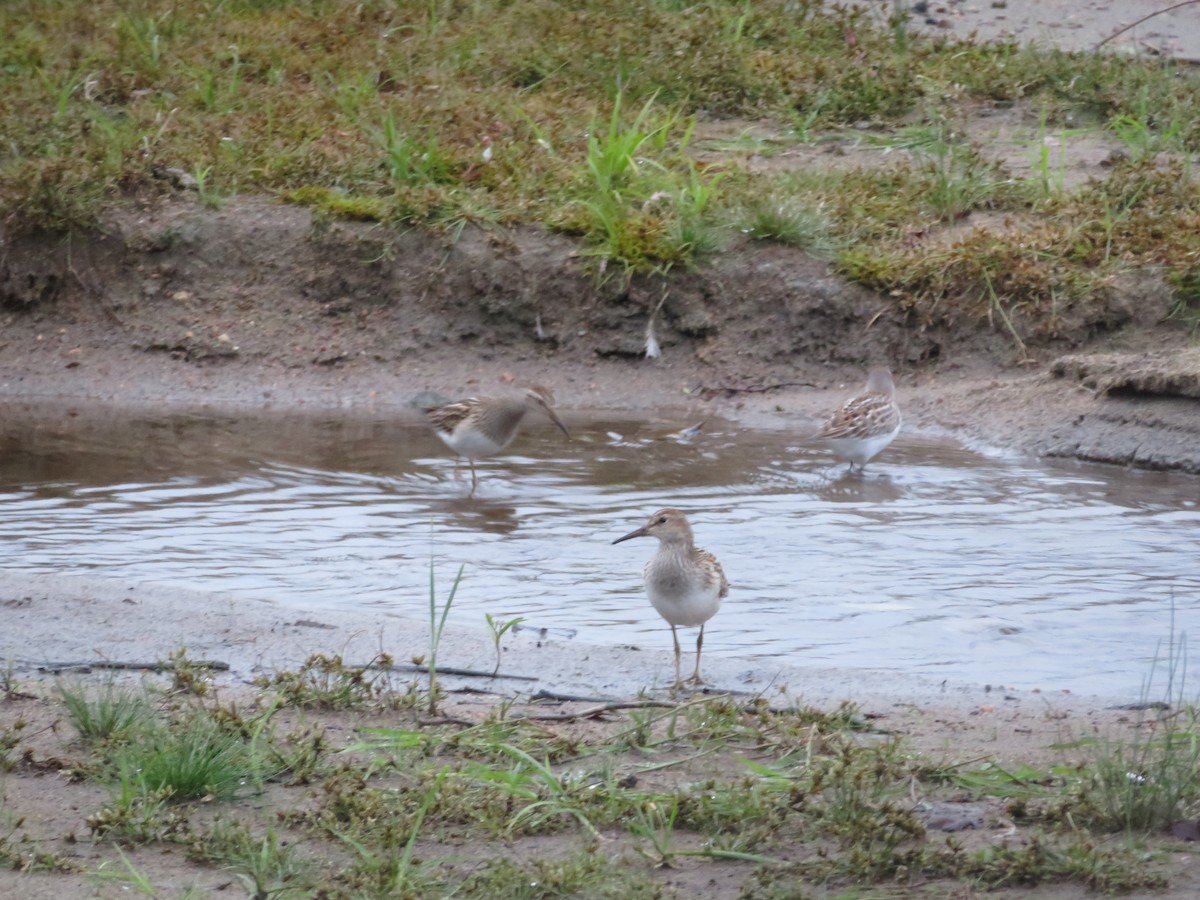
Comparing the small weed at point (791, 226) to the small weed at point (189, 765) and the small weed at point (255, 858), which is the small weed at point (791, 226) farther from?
the small weed at point (255, 858)

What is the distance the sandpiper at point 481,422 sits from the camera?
30.8 feet

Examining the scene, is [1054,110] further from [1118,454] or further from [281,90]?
[281,90]

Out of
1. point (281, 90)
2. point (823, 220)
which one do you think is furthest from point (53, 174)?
point (823, 220)

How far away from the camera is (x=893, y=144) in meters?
12.7

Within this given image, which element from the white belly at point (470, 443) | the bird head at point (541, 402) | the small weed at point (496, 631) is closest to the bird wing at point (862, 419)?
the bird head at point (541, 402)

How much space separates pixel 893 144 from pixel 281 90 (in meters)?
4.70

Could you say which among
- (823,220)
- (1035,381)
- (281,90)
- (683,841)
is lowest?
(683,841)

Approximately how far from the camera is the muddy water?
658 cm

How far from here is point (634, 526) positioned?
8086 millimetres

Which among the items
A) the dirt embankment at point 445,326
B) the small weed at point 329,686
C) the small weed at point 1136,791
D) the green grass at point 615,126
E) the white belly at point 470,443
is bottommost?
the small weed at point 329,686

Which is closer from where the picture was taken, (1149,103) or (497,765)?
(497,765)

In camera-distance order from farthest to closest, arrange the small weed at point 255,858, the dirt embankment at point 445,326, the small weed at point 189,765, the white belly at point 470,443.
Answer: the dirt embankment at point 445,326 < the white belly at point 470,443 < the small weed at point 189,765 < the small weed at point 255,858

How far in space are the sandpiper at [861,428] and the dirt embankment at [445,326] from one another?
44.7 inches

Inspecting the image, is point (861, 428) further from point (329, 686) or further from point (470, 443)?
point (329, 686)
